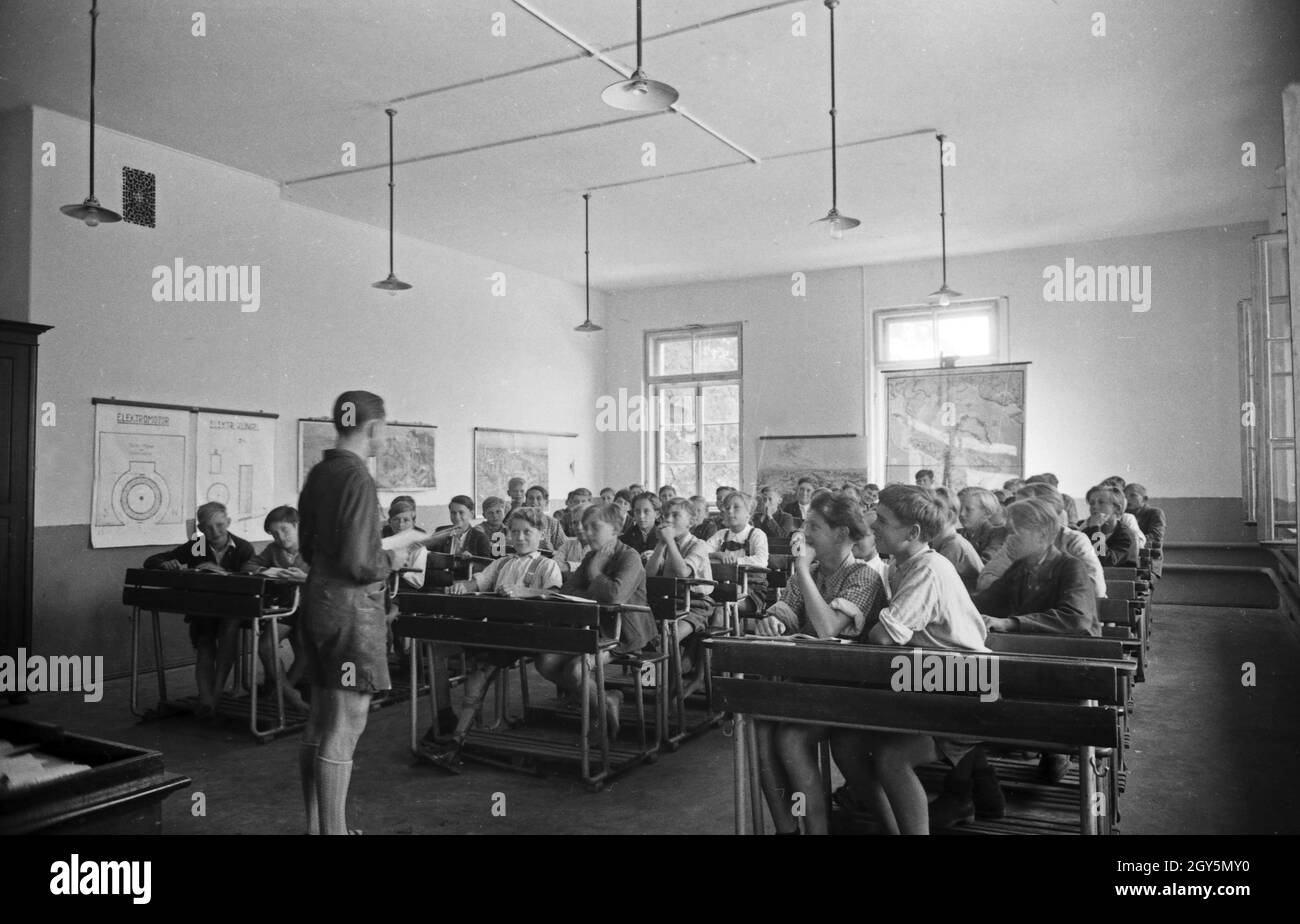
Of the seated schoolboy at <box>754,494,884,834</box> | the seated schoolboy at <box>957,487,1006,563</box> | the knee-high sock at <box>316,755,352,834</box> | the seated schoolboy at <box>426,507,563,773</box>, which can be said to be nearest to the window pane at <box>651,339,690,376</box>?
the seated schoolboy at <box>957,487,1006,563</box>

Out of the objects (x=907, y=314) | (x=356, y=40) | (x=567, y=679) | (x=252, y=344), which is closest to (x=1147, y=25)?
(x=356, y=40)

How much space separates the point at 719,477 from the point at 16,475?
24.8ft

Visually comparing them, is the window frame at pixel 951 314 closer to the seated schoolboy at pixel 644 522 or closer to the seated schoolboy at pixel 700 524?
the seated schoolboy at pixel 700 524

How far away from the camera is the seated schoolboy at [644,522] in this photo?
6301 millimetres

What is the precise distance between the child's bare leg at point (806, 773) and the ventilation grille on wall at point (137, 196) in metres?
5.89

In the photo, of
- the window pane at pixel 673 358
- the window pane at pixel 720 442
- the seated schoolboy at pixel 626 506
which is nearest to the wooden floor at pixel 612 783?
the seated schoolboy at pixel 626 506

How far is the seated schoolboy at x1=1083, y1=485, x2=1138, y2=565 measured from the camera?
21.8 ft

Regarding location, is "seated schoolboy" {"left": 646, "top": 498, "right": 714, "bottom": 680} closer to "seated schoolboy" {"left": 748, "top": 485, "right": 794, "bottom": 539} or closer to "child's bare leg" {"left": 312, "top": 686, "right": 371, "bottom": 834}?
"child's bare leg" {"left": 312, "top": 686, "right": 371, "bottom": 834}

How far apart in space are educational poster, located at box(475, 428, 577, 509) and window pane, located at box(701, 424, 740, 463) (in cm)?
162

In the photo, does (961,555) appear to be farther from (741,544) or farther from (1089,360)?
(1089,360)

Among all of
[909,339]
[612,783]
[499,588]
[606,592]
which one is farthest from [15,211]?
[909,339]

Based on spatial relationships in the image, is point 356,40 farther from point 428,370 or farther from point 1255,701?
point 1255,701

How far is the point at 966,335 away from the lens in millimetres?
10258

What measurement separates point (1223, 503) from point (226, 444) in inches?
355
